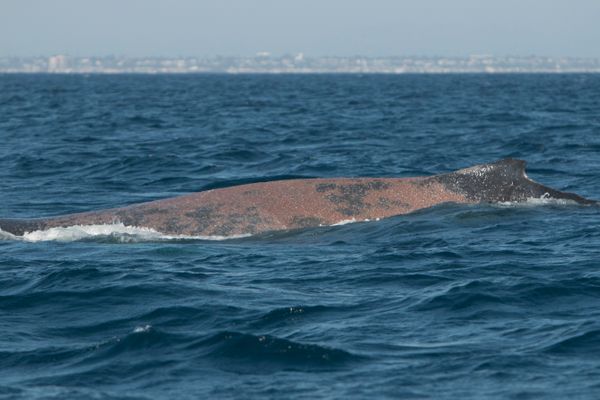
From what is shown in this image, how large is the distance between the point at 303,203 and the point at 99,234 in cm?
263

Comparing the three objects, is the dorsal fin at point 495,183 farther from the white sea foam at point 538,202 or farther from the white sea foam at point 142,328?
the white sea foam at point 142,328

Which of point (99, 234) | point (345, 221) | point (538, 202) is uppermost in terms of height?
point (538, 202)

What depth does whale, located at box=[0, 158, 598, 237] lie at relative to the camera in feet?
46.6

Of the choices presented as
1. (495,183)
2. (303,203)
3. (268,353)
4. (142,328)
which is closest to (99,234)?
(303,203)

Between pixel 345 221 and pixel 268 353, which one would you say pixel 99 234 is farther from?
pixel 268 353

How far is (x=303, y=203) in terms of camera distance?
572 inches

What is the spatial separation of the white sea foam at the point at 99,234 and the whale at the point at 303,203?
0.06 meters

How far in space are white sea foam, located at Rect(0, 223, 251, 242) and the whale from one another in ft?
0.21

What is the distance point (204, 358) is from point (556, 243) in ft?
20.1

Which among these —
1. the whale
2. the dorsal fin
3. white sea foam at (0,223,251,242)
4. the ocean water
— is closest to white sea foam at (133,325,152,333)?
the ocean water

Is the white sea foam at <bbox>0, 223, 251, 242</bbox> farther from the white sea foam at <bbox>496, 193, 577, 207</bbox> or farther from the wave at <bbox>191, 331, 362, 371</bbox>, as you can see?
the wave at <bbox>191, 331, 362, 371</bbox>

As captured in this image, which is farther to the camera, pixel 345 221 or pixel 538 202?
pixel 538 202

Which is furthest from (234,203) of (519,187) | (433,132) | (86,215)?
(433,132)

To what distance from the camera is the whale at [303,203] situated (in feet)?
46.6
